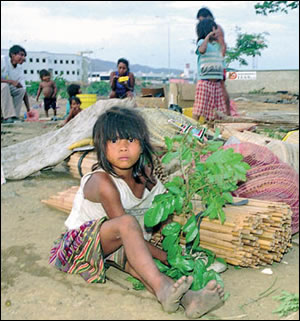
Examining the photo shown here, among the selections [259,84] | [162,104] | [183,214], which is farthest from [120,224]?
[259,84]

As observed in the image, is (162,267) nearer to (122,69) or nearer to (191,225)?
(191,225)

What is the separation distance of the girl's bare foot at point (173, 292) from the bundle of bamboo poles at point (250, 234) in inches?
21.9

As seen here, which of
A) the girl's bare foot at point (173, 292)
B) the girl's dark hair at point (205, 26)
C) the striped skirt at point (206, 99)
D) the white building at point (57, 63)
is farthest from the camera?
the white building at point (57, 63)

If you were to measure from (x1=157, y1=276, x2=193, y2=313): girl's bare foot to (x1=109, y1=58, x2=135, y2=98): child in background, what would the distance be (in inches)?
233

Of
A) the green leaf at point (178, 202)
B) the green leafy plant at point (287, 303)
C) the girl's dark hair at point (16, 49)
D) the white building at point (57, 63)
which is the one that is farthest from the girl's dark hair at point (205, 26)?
the white building at point (57, 63)

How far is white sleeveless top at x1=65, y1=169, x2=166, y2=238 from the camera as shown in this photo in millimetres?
2311

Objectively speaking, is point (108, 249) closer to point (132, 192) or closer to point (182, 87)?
point (132, 192)

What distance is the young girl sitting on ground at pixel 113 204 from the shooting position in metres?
2.02

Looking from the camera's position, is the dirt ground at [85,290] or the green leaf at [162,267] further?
the green leaf at [162,267]

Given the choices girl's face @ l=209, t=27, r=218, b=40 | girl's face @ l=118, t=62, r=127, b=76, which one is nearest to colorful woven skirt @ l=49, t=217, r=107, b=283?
girl's face @ l=209, t=27, r=218, b=40

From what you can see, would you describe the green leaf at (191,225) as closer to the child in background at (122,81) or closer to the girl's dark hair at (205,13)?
the girl's dark hair at (205,13)

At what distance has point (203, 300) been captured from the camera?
6.07ft

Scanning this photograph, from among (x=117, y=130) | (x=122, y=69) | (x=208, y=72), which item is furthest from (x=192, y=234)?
(x=122, y=69)

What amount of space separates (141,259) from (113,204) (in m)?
0.36
